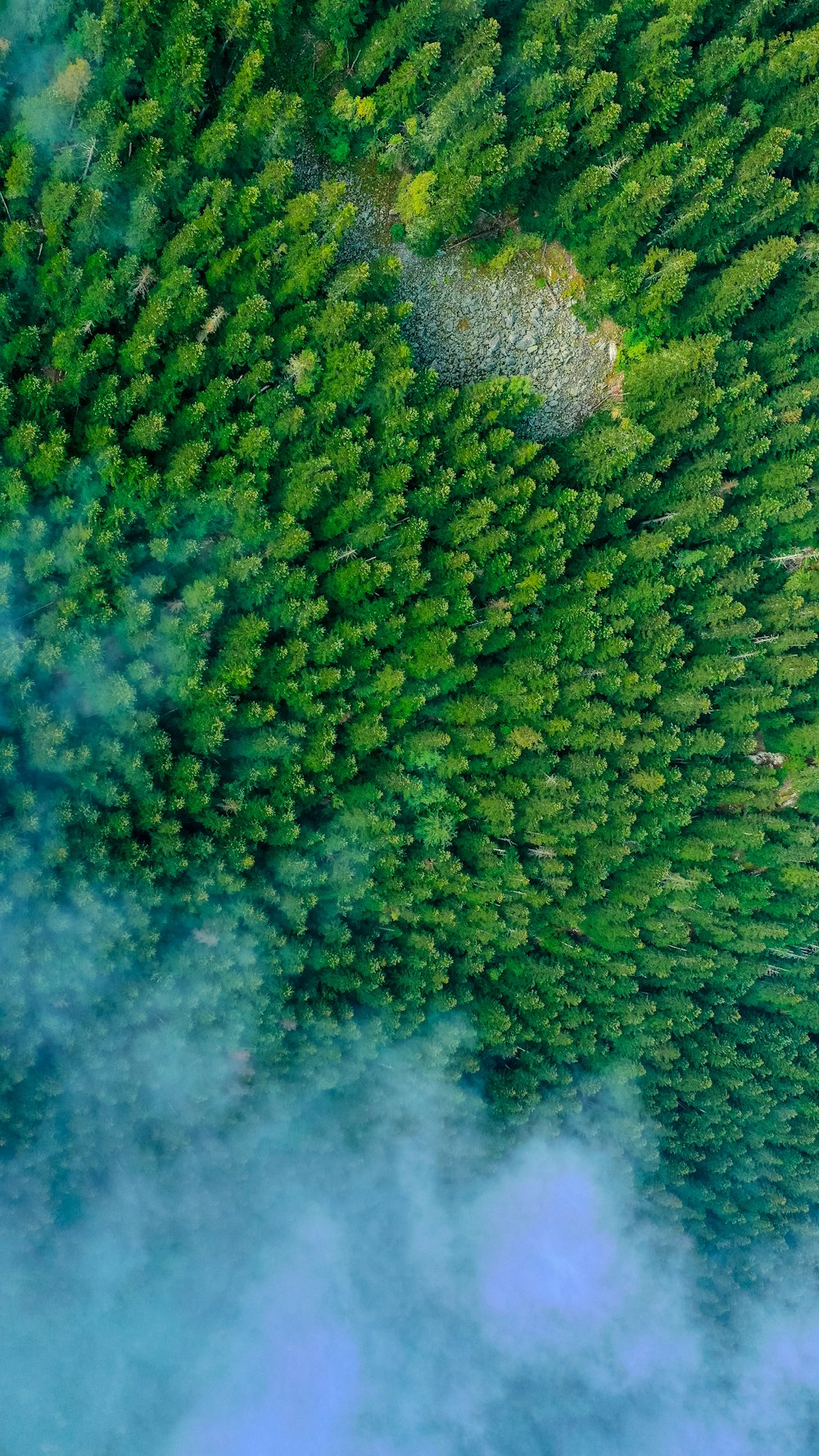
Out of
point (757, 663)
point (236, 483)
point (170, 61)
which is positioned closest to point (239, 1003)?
point (236, 483)

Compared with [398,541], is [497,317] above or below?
above

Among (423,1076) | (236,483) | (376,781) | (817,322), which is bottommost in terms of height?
(423,1076)

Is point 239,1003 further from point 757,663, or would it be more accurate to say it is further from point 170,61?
point 170,61

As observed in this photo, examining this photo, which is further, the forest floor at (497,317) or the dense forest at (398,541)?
the forest floor at (497,317)

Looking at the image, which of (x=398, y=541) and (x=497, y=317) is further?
(x=497, y=317)
